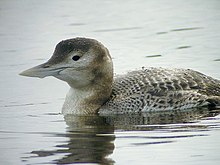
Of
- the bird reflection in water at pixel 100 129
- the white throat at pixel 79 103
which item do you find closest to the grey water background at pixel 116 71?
the bird reflection in water at pixel 100 129

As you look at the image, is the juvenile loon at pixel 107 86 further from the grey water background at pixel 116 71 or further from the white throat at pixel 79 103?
the grey water background at pixel 116 71

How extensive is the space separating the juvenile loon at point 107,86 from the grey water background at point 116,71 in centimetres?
22

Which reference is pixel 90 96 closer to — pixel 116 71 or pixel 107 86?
pixel 107 86

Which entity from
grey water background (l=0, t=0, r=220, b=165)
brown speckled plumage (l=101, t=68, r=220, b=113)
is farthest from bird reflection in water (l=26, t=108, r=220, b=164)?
brown speckled plumage (l=101, t=68, r=220, b=113)

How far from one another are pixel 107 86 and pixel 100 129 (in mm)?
1134

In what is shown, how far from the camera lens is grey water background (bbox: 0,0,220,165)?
33.7 feet

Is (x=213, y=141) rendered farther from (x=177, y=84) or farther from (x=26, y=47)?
(x=26, y=47)

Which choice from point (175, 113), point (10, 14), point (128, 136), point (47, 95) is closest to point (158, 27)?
point (10, 14)

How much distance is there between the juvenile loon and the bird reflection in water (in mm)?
148

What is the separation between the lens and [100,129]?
1157 centimetres

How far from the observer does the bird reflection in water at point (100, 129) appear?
10.1 m

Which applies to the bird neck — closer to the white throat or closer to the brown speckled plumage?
the white throat

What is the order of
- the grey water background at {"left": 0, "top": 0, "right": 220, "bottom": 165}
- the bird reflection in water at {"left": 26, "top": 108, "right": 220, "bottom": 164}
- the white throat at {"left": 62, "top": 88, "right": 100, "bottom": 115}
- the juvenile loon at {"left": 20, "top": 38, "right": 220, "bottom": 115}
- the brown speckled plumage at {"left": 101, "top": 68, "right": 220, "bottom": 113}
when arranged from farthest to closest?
the white throat at {"left": 62, "top": 88, "right": 100, "bottom": 115}, the brown speckled plumage at {"left": 101, "top": 68, "right": 220, "bottom": 113}, the juvenile loon at {"left": 20, "top": 38, "right": 220, "bottom": 115}, the grey water background at {"left": 0, "top": 0, "right": 220, "bottom": 165}, the bird reflection in water at {"left": 26, "top": 108, "right": 220, "bottom": 164}

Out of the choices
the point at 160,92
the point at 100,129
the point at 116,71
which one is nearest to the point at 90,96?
the point at 160,92
